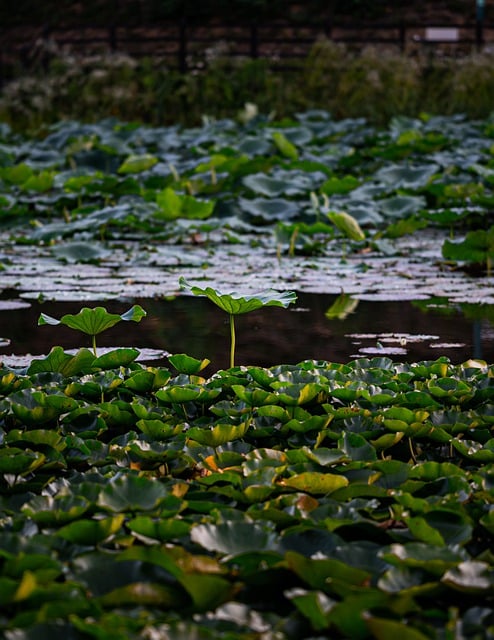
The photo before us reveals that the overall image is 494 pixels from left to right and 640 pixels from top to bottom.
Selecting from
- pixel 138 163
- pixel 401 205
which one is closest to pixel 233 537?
pixel 401 205

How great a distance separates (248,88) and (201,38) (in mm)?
6191

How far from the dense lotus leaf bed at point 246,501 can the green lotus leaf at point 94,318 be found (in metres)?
0.07

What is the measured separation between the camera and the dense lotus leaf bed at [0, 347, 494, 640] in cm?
118

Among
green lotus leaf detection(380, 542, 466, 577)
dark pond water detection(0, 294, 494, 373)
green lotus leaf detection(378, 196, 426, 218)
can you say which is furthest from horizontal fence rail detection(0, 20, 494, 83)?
green lotus leaf detection(380, 542, 466, 577)

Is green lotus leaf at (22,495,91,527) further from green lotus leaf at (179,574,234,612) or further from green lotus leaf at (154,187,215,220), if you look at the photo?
green lotus leaf at (154,187,215,220)

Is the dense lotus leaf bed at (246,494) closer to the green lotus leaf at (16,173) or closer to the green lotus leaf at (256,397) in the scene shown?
the green lotus leaf at (256,397)

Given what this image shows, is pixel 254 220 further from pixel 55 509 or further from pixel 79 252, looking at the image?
pixel 55 509

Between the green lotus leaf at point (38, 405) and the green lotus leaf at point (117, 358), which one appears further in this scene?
the green lotus leaf at point (117, 358)

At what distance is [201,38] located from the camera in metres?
17.6

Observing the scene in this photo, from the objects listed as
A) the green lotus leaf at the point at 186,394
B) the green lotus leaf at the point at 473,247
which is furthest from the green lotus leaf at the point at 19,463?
the green lotus leaf at the point at 473,247

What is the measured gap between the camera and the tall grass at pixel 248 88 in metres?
11.0

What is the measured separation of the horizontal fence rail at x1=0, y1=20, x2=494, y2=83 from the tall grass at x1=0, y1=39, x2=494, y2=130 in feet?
2.07

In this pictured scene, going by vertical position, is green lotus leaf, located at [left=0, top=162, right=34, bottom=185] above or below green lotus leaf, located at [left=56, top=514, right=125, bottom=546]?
above

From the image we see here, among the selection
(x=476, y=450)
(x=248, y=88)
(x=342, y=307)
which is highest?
(x=248, y=88)
